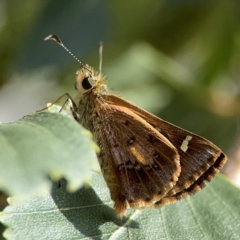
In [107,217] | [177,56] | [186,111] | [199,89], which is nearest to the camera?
[107,217]

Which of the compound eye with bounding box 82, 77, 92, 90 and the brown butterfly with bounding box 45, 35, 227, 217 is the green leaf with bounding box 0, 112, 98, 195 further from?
the compound eye with bounding box 82, 77, 92, 90

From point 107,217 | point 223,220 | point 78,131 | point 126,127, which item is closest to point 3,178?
point 78,131

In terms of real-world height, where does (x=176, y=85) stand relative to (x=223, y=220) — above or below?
above

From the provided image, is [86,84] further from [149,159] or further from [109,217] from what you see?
[109,217]

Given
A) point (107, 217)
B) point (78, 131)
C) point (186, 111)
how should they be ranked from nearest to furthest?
point (78, 131), point (107, 217), point (186, 111)

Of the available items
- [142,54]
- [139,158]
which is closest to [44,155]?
[139,158]

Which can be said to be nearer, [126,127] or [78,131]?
[78,131]

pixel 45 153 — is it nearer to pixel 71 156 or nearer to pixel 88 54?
pixel 71 156
